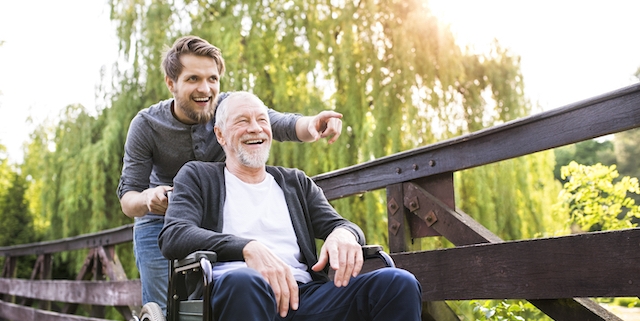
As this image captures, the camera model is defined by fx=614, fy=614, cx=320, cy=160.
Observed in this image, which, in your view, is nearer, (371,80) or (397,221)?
(397,221)

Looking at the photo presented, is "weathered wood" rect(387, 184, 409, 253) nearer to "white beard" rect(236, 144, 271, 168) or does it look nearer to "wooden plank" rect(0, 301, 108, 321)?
"white beard" rect(236, 144, 271, 168)

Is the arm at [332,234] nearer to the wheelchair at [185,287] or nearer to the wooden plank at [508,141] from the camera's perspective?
the wheelchair at [185,287]

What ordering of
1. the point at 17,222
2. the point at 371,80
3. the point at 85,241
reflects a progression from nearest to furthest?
1. the point at 85,241
2. the point at 371,80
3. the point at 17,222

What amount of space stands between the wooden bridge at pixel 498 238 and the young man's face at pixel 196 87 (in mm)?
784

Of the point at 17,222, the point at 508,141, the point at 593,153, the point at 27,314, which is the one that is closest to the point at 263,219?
the point at 508,141

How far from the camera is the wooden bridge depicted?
5.58 ft

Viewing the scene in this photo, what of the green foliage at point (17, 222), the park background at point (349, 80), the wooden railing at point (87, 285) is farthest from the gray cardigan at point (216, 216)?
the green foliage at point (17, 222)

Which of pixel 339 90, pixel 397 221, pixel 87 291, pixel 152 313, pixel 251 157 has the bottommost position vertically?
pixel 87 291

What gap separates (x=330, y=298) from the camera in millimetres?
1689

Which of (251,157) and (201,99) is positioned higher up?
(201,99)

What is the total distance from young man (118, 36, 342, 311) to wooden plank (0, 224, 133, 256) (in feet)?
5.37

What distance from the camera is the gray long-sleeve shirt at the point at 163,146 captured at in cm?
241

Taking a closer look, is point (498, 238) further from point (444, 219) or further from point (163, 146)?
point (163, 146)

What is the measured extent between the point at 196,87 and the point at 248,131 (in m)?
0.52
